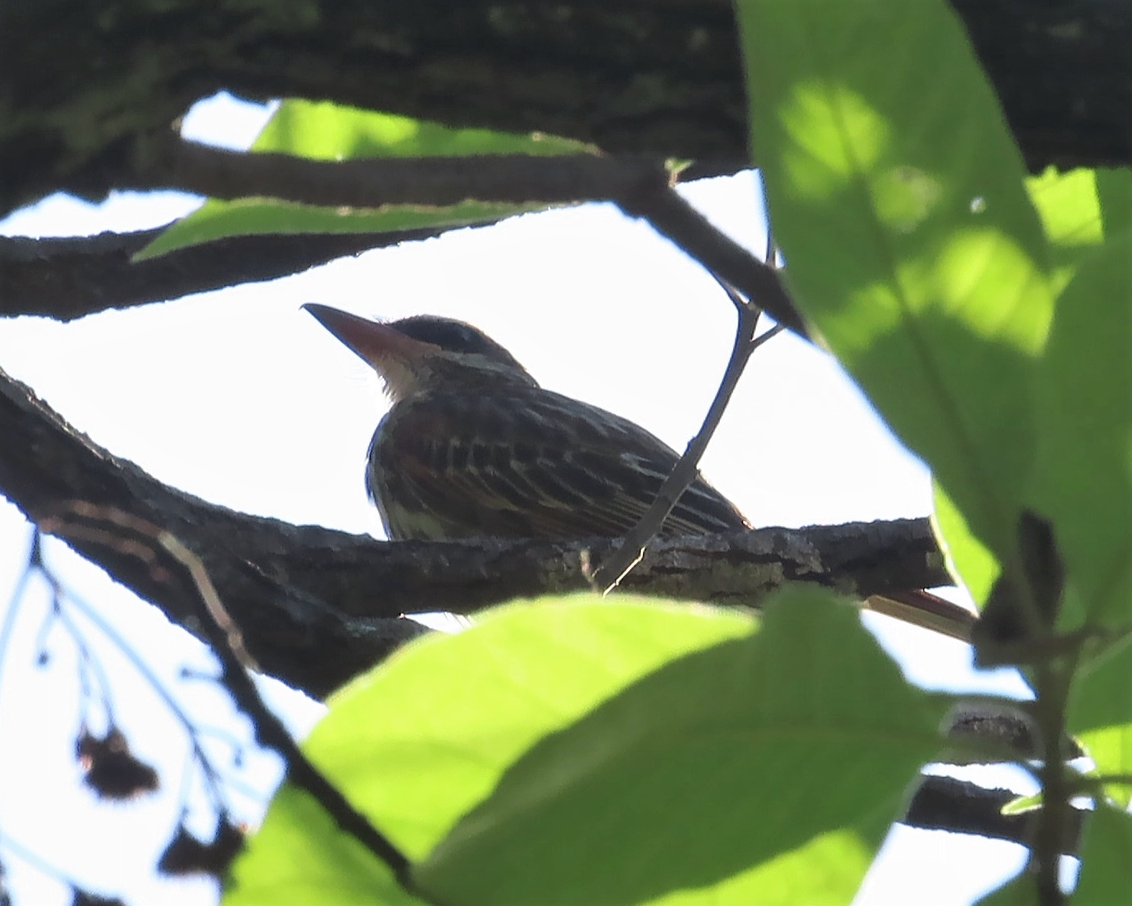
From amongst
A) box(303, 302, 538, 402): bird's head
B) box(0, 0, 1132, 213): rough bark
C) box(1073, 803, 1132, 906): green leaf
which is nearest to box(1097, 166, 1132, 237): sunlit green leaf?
box(0, 0, 1132, 213): rough bark

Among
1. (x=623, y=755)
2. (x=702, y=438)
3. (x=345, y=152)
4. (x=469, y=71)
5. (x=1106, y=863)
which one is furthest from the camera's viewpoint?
(x=702, y=438)

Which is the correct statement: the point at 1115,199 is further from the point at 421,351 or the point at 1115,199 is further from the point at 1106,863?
the point at 421,351

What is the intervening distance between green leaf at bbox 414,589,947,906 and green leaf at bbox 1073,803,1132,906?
14 cm

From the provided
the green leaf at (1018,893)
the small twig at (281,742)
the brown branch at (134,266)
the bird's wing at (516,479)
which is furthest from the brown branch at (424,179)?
the bird's wing at (516,479)

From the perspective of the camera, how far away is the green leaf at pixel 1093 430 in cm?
87

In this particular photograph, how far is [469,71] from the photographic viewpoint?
149 centimetres

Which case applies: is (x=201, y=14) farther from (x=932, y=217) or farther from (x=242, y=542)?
(x=242, y=542)

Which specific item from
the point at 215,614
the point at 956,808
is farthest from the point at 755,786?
the point at 956,808

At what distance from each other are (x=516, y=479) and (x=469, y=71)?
5.01 metres

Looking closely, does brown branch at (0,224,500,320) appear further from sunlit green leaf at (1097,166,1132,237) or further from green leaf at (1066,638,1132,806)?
green leaf at (1066,638,1132,806)

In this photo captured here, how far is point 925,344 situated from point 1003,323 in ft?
0.15

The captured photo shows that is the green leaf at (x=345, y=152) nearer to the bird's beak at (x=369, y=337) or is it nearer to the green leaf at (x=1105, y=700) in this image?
the green leaf at (x=1105, y=700)

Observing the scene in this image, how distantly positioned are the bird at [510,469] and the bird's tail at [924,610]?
133 cm

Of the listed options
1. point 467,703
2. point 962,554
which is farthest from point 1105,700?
point 467,703
